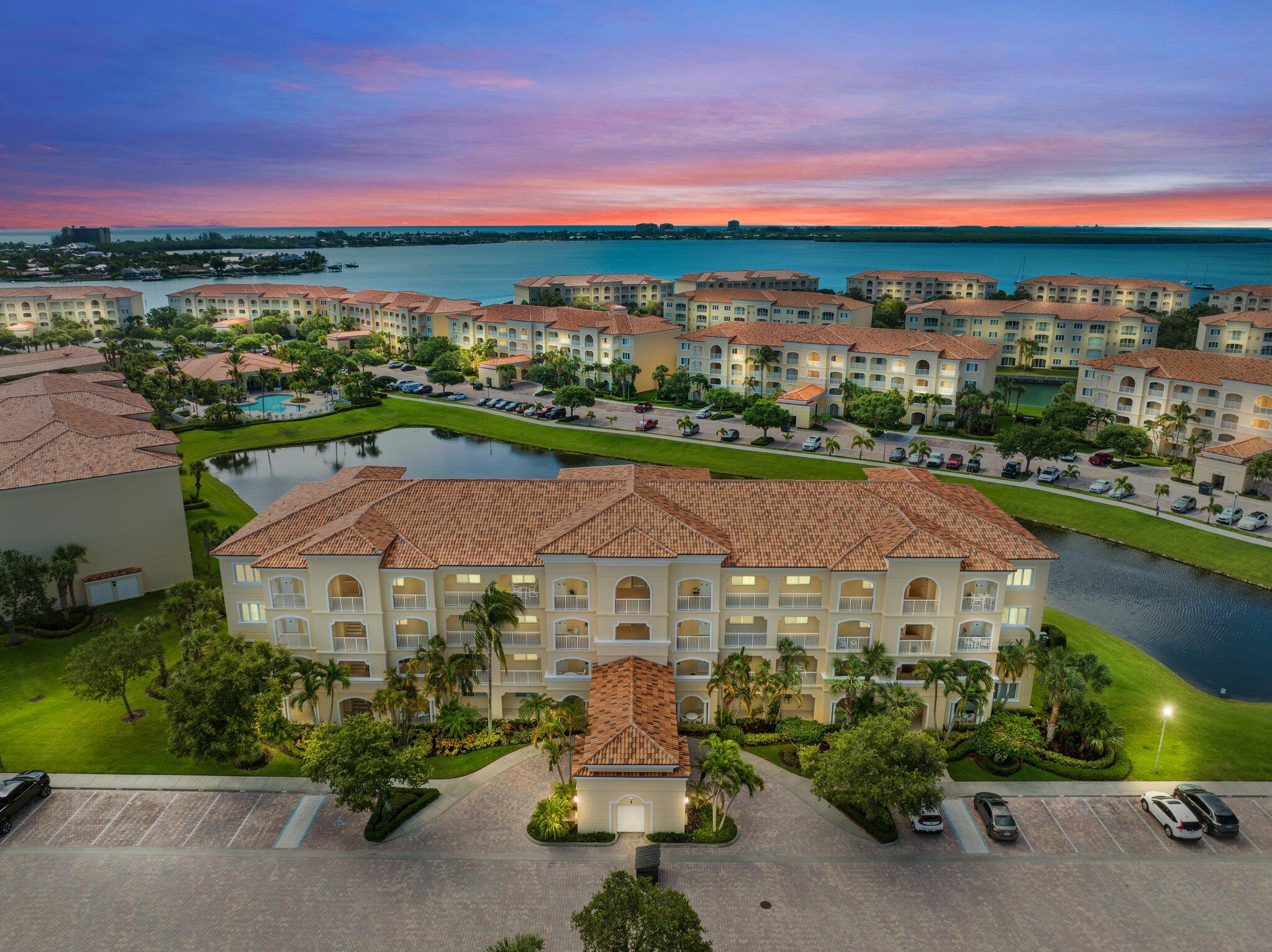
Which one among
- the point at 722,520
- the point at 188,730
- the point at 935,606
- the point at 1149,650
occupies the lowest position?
the point at 1149,650

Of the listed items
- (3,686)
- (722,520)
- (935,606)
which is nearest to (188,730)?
(3,686)

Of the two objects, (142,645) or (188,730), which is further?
(142,645)

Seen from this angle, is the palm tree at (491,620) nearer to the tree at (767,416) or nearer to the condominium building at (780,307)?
the tree at (767,416)

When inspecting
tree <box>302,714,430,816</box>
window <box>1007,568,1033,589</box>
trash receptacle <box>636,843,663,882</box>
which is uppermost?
window <box>1007,568,1033,589</box>

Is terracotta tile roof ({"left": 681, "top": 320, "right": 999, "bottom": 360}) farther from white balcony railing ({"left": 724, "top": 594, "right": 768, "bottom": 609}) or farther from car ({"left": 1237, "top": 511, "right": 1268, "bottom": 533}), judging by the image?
white balcony railing ({"left": 724, "top": 594, "right": 768, "bottom": 609})

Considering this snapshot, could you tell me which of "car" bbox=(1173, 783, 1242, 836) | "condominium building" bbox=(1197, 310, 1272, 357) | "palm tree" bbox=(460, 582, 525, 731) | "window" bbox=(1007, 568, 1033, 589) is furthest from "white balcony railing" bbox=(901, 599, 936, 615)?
"condominium building" bbox=(1197, 310, 1272, 357)

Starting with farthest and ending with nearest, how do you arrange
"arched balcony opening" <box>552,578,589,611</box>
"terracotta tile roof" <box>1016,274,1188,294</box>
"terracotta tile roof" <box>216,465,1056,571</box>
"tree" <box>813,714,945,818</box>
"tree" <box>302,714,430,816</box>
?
"terracotta tile roof" <box>1016,274,1188,294</box>, "arched balcony opening" <box>552,578,589,611</box>, "terracotta tile roof" <box>216,465,1056,571</box>, "tree" <box>302,714,430,816</box>, "tree" <box>813,714,945,818</box>

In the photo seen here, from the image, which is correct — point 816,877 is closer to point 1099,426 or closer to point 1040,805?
point 1040,805
